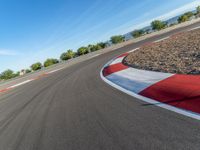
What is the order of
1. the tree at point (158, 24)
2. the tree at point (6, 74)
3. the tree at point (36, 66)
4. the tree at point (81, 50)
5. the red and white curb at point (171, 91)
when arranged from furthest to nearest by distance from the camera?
the tree at point (158, 24)
the tree at point (81, 50)
the tree at point (36, 66)
the tree at point (6, 74)
the red and white curb at point (171, 91)

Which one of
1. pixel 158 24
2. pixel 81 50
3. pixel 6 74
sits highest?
pixel 6 74

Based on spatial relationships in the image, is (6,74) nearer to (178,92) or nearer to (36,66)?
(36,66)

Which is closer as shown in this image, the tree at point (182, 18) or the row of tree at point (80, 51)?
the row of tree at point (80, 51)

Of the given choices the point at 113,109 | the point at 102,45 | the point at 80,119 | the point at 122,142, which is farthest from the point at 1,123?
the point at 102,45

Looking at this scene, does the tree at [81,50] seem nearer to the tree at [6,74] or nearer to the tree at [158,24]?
the tree at [6,74]

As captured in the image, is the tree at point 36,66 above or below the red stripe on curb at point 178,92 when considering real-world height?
below

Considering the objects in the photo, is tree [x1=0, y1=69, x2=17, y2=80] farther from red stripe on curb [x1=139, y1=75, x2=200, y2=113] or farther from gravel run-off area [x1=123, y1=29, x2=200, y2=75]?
red stripe on curb [x1=139, y1=75, x2=200, y2=113]

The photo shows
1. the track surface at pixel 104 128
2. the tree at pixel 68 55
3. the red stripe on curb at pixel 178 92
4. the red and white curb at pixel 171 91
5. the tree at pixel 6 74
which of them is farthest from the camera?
the tree at pixel 68 55

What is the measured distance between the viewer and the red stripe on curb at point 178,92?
388cm

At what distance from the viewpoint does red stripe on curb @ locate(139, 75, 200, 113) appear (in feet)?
12.7

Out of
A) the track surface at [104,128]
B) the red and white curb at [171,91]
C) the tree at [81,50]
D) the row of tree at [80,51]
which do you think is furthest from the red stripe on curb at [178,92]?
the tree at [81,50]

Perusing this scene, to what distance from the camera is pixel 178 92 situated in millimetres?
4609

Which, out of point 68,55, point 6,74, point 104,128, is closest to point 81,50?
point 68,55

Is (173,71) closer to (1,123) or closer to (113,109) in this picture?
(113,109)
